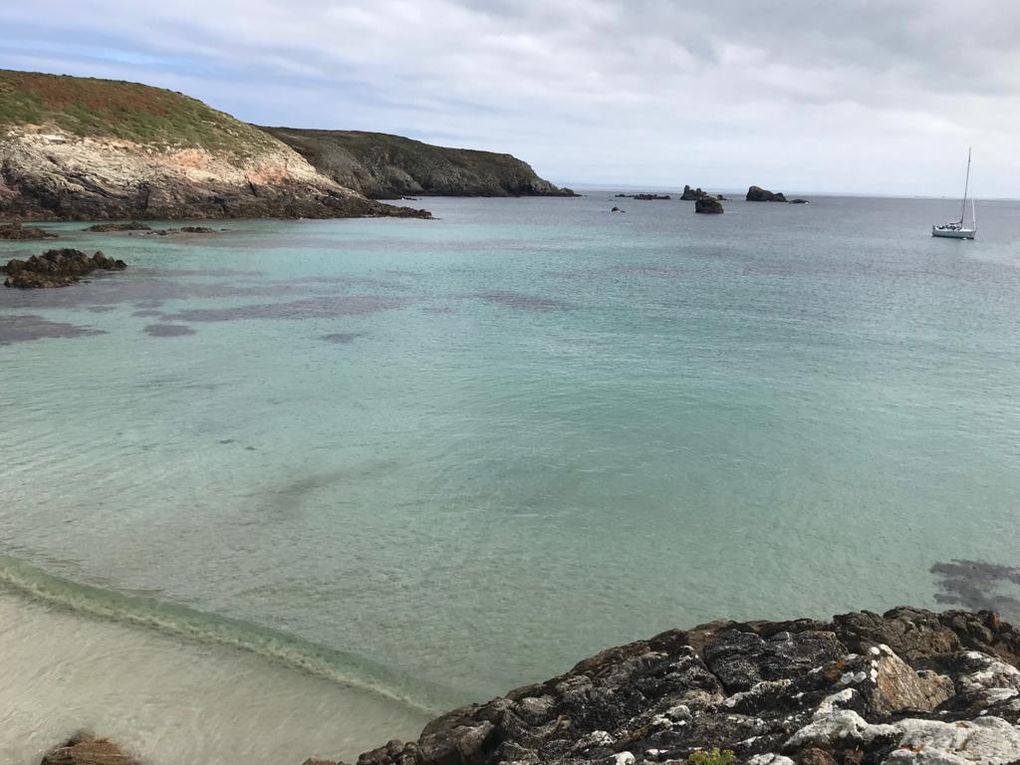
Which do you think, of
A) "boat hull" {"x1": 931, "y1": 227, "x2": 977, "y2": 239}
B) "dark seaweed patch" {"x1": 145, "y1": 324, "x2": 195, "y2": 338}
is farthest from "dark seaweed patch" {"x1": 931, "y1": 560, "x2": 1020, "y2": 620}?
"boat hull" {"x1": 931, "y1": 227, "x2": 977, "y2": 239}

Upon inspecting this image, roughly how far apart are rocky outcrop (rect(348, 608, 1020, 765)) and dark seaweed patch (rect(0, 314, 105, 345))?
24368 mm

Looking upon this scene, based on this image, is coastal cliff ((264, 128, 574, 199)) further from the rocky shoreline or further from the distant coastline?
the rocky shoreline

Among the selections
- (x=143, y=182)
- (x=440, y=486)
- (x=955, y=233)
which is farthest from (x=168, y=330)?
(x=955, y=233)

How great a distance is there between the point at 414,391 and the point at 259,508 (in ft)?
26.7

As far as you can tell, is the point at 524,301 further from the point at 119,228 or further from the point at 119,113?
the point at 119,113

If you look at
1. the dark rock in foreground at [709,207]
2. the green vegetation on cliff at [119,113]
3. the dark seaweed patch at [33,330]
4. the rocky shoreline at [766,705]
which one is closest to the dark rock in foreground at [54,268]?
the dark seaweed patch at [33,330]

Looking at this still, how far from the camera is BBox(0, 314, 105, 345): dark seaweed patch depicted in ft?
84.2

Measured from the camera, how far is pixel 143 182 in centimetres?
7544

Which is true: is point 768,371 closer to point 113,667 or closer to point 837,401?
point 837,401

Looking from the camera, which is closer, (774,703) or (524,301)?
(774,703)

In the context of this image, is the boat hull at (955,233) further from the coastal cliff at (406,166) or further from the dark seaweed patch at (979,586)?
the dark seaweed patch at (979,586)

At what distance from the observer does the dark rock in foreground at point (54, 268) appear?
35281 millimetres

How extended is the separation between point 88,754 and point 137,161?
265 ft

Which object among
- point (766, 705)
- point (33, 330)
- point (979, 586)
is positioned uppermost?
point (33, 330)
